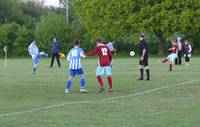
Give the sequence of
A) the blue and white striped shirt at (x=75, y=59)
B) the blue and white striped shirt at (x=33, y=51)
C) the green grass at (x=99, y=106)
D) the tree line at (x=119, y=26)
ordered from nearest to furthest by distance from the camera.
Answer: the green grass at (x=99, y=106) < the blue and white striped shirt at (x=75, y=59) < the blue and white striped shirt at (x=33, y=51) < the tree line at (x=119, y=26)

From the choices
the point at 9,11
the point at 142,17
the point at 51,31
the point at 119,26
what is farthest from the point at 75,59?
the point at 9,11

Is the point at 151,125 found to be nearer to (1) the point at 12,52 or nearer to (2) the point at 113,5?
(2) the point at 113,5

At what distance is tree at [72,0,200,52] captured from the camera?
6544cm

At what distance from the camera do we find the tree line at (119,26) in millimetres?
65750

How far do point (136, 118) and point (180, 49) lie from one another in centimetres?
2901

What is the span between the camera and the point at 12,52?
76.1 meters

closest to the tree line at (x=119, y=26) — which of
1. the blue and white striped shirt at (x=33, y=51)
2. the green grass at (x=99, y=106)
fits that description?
the blue and white striped shirt at (x=33, y=51)

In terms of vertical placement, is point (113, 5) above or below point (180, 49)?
above

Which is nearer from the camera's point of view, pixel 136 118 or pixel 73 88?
pixel 136 118

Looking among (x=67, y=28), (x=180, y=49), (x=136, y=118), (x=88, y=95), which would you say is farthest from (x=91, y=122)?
(x=67, y=28)

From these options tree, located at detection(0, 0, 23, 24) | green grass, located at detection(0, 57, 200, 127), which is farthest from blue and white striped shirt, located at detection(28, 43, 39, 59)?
tree, located at detection(0, 0, 23, 24)

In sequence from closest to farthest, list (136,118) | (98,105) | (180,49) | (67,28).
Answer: (136,118) < (98,105) < (180,49) < (67,28)

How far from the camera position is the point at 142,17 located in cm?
6681

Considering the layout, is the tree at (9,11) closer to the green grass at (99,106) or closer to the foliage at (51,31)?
the foliage at (51,31)
